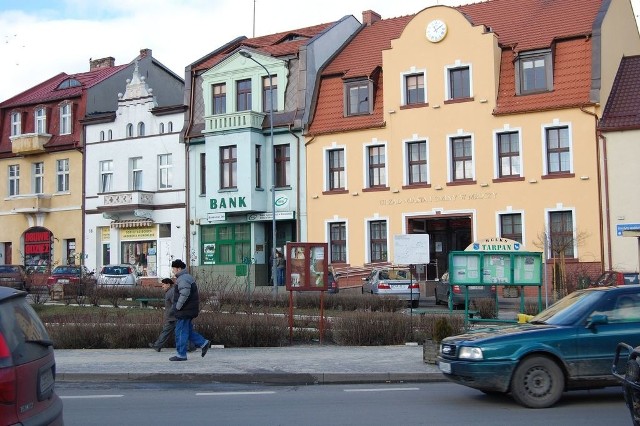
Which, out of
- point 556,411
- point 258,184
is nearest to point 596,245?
point 258,184

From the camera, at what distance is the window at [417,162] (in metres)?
37.3

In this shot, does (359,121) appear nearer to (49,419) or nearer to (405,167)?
(405,167)

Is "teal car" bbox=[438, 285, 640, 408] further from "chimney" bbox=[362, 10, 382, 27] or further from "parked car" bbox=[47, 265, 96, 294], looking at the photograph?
"chimney" bbox=[362, 10, 382, 27]

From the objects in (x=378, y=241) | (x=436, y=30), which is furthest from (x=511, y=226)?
(x=436, y=30)

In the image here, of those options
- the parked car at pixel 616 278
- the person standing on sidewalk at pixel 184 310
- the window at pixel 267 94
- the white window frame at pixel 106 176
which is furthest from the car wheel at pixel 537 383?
the white window frame at pixel 106 176

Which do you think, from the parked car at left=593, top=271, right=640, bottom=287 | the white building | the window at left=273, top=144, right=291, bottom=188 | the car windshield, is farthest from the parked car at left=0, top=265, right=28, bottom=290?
the car windshield

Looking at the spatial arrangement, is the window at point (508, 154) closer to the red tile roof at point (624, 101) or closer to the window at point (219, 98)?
the red tile roof at point (624, 101)

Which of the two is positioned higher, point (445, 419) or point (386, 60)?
point (386, 60)

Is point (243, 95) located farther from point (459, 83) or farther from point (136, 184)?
point (459, 83)

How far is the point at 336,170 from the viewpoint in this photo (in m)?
39.5

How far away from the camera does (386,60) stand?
3816 cm

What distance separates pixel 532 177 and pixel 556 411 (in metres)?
25.0

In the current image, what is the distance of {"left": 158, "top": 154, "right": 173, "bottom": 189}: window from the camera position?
43.5 meters

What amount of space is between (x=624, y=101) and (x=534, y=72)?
386cm
